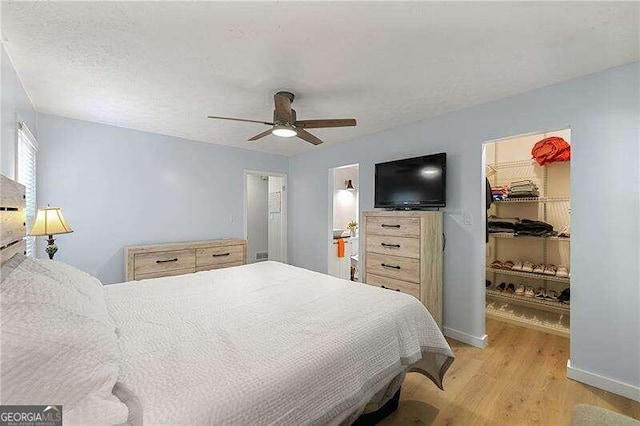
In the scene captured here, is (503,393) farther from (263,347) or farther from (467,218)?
(263,347)

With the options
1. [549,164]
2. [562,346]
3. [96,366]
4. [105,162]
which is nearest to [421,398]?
[562,346]

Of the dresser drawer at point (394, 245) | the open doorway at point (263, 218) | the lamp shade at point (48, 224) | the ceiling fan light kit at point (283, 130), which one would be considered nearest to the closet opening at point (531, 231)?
the dresser drawer at point (394, 245)

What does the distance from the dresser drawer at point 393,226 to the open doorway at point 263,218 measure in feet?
8.63

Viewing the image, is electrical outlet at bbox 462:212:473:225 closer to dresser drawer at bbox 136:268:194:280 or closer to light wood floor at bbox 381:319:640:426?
light wood floor at bbox 381:319:640:426

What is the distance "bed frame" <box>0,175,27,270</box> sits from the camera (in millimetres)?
1222

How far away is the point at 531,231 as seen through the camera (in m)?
3.22

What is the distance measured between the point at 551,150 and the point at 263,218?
488 cm

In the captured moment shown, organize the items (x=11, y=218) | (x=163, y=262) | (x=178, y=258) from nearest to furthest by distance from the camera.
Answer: (x=11, y=218), (x=163, y=262), (x=178, y=258)

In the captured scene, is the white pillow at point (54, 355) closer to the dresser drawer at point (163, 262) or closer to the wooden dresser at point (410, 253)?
the dresser drawer at point (163, 262)

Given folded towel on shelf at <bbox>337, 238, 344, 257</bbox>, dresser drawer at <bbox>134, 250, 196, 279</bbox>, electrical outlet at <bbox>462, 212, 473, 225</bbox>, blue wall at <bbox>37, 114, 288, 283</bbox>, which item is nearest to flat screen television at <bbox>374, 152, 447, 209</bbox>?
electrical outlet at <bbox>462, 212, 473, 225</bbox>

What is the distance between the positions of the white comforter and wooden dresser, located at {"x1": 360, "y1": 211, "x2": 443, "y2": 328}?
101 cm

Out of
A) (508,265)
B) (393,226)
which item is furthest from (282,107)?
(508,265)

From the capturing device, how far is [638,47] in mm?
1715

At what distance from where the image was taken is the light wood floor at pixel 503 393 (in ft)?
5.66
